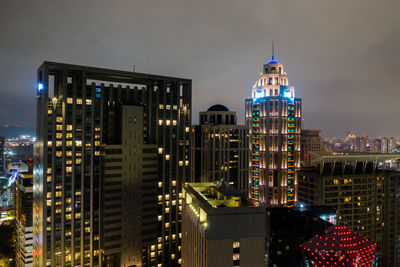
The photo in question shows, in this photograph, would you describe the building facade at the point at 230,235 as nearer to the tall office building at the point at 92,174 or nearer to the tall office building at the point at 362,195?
the tall office building at the point at 92,174

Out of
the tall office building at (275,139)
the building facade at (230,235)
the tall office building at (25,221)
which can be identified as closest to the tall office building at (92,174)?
the tall office building at (25,221)

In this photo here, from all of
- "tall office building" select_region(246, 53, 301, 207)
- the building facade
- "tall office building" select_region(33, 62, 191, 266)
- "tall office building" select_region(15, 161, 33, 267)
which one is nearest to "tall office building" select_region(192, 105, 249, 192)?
"tall office building" select_region(246, 53, 301, 207)

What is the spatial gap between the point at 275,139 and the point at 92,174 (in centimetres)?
7211

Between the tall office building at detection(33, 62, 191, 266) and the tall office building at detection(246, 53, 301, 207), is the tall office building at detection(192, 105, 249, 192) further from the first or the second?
the tall office building at detection(33, 62, 191, 266)

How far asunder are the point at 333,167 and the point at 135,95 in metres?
66.3

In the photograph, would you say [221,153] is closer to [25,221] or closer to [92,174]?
[92,174]

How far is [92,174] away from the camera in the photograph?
71750mm

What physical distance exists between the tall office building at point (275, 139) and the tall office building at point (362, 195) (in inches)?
670

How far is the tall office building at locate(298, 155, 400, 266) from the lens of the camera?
82.1 m

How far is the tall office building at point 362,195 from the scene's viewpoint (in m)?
82.1

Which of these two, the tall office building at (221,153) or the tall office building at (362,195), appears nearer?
the tall office building at (362,195)

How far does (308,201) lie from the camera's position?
87750mm

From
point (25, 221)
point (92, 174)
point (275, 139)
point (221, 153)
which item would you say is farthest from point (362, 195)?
point (25, 221)

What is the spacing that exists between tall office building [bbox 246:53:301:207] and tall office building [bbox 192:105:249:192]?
7.13 meters
